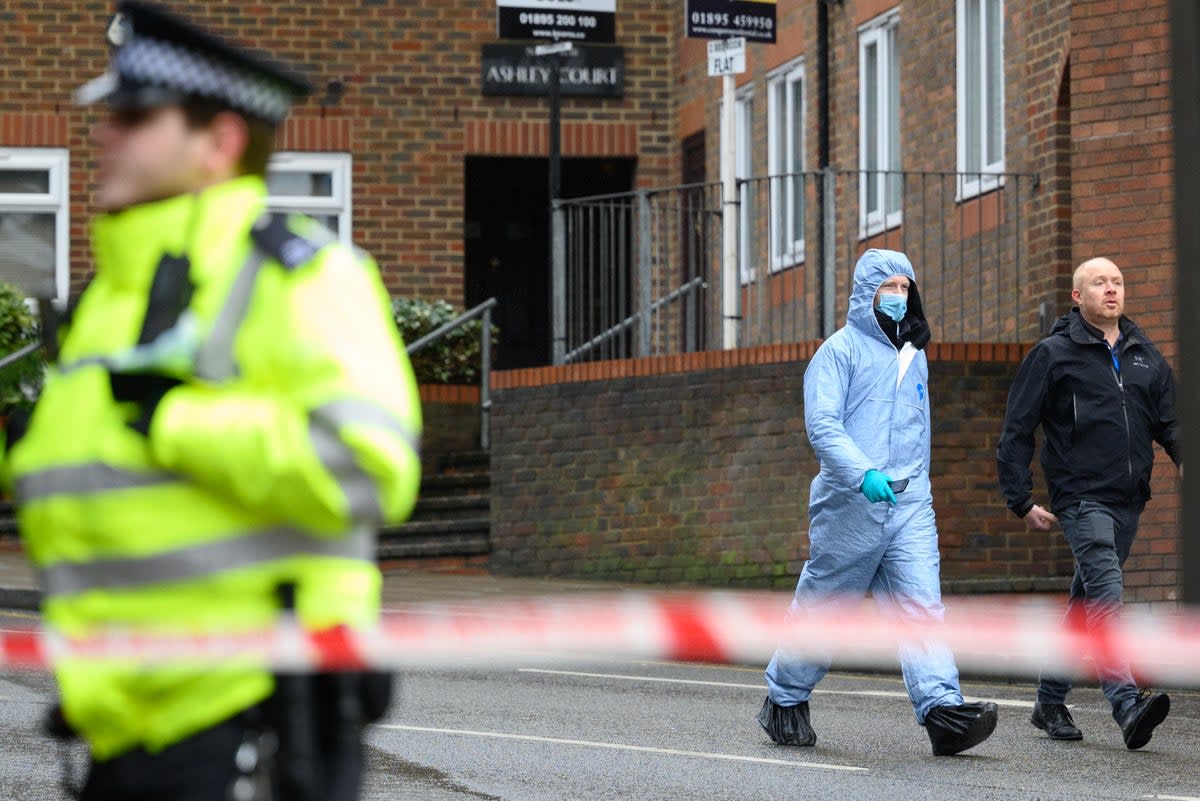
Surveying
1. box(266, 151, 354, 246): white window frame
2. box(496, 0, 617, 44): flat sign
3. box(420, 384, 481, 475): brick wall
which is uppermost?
box(496, 0, 617, 44): flat sign

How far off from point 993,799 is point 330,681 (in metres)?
5.43

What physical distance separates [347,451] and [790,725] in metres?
6.70

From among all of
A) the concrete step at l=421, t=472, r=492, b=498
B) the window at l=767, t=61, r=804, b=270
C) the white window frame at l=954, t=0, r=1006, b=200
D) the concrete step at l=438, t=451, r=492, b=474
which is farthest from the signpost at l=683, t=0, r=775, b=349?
the window at l=767, t=61, r=804, b=270

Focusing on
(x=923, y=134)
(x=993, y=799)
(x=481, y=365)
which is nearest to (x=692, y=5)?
(x=923, y=134)

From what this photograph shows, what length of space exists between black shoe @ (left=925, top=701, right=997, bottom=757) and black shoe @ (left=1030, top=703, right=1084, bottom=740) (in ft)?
2.31

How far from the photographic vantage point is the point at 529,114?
23594mm

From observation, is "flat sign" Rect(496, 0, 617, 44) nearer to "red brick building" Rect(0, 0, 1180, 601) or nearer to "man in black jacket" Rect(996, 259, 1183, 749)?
"red brick building" Rect(0, 0, 1180, 601)

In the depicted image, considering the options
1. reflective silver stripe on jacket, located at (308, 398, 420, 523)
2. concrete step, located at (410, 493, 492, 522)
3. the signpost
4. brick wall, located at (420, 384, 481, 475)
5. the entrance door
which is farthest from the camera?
the entrance door

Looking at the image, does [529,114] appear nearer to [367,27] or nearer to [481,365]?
[367,27]

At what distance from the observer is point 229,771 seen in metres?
2.95

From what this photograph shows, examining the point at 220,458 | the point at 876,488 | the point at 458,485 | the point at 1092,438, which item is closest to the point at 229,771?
the point at 220,458

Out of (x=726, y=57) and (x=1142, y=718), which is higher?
(x=726, y=57)

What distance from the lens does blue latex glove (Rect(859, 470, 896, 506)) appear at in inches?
353

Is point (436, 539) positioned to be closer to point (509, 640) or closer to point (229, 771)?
point (509, 640)
